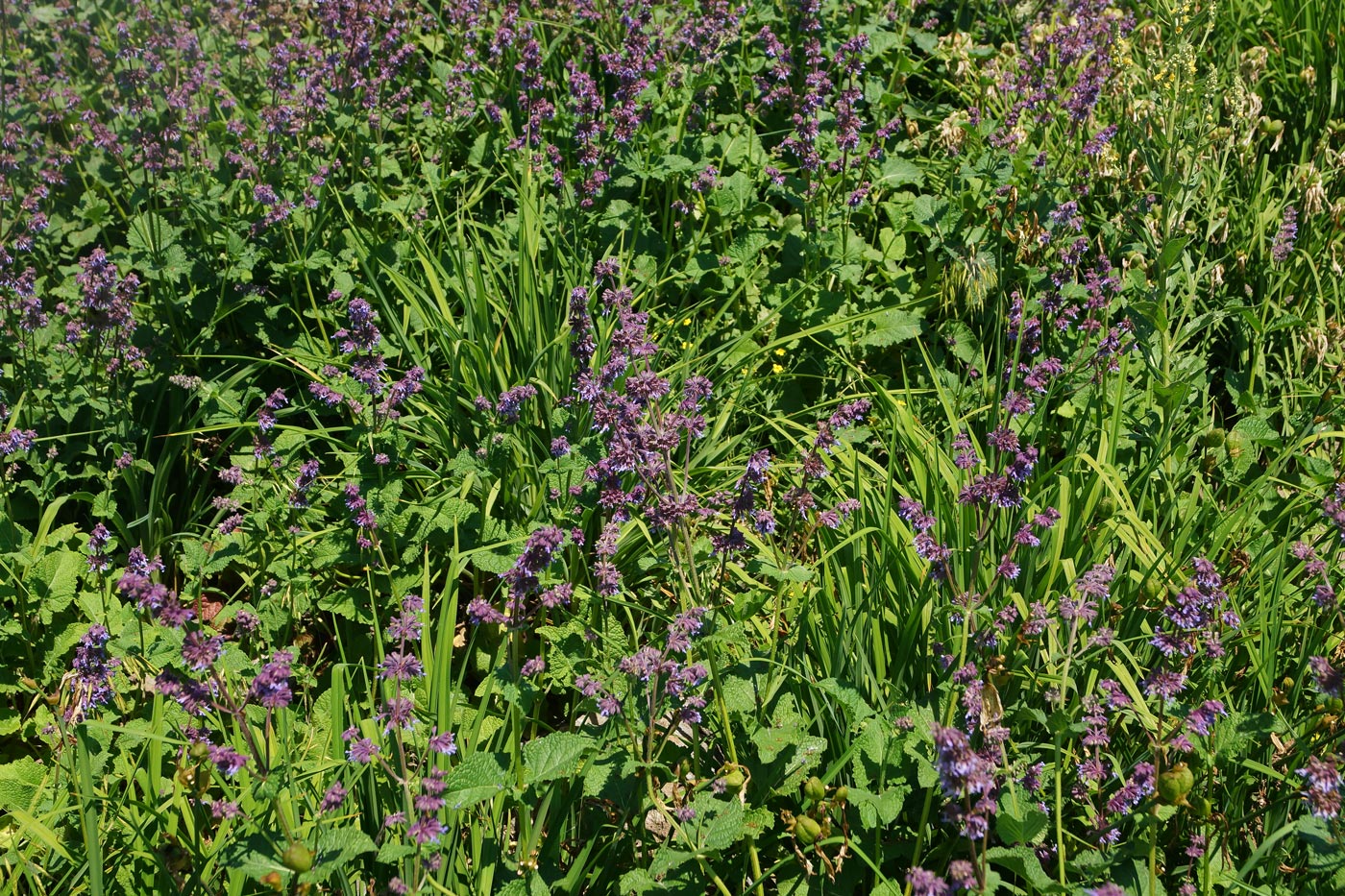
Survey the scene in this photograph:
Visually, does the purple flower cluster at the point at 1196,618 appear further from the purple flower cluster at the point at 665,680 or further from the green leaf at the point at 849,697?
the purple flower cluster at the point at 665,680

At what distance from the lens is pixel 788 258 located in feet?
14.2

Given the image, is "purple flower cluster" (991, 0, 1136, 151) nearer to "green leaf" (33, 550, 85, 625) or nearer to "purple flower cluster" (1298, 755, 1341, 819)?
"purple flower cluster" (1298, 755, 1341, 819)

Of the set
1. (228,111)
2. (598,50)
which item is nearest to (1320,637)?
(598,50)

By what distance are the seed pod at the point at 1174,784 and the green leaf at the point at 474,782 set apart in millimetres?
1332

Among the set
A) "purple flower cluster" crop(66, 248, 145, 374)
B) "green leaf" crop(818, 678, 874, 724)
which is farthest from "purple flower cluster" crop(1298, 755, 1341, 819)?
"purple flower cluster" crop(66, 248, 145, 374)

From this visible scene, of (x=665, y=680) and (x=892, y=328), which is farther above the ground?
(x=892, y=328)

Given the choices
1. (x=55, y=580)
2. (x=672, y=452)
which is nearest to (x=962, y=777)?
(x=672, y=452)

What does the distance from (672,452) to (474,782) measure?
1303 mm

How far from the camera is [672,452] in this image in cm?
324

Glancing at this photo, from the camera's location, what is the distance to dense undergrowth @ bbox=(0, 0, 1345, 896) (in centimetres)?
239

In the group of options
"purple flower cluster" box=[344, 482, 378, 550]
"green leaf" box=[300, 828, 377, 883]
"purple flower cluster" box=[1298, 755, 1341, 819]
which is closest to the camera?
"purple flower cluster" box=[1298, 755, 1341, 819]

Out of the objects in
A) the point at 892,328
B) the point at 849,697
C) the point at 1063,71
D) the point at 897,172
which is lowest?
the point at 849,697

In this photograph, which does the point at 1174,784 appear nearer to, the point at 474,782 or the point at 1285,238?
the point at 474,782

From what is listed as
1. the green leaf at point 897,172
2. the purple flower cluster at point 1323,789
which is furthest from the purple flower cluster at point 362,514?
the green leaf at point 897,172
